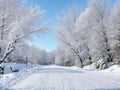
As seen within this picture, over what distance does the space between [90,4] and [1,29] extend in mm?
19623

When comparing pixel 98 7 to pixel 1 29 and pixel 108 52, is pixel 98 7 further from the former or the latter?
pixel 1 29

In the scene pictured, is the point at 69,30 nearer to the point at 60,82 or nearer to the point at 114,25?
the point at 114,25

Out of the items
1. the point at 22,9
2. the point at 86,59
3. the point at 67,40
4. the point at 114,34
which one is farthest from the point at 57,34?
the point at 22,9

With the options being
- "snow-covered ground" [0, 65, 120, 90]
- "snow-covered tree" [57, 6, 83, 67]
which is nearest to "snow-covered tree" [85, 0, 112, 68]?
"snow-covered tree" [57, 6, 83, 67]

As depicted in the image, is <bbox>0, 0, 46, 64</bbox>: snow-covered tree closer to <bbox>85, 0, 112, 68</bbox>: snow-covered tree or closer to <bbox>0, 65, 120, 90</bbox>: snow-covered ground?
<bbox>0, 65, 120, 90</bbox>: snow-covered ground

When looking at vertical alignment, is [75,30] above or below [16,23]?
above

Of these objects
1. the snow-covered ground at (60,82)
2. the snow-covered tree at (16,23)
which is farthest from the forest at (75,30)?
the snow-covered ground at (60,82)

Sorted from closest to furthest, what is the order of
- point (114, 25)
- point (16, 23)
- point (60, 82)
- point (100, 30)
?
point (60, 82) < point (16, 23) < point (114, 25) < point (100, 30)

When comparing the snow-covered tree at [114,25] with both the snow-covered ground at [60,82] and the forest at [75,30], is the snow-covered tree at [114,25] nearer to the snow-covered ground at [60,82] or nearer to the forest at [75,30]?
the forest at [75,30]

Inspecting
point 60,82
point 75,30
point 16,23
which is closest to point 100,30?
point 75,30

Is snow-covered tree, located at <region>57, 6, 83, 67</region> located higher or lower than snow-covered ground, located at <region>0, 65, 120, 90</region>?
higher

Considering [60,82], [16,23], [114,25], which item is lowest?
[60,82]

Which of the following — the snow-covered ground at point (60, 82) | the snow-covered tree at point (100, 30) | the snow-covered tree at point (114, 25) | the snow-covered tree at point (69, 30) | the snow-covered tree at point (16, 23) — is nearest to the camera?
the snow-covered ground at point (60, 82)

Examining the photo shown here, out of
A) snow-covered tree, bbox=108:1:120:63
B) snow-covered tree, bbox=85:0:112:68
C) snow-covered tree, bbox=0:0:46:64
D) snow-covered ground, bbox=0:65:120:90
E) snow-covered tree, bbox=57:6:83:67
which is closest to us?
snow-covered ground, bbox=0:65:120:90
